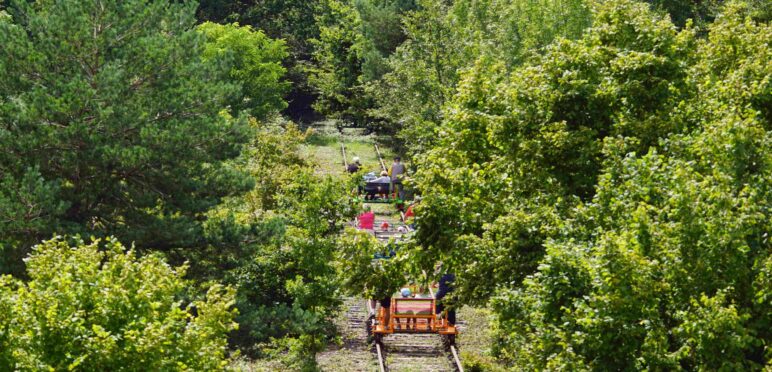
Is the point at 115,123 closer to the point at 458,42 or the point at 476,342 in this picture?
the point at 476,342

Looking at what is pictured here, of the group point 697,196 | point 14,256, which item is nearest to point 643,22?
point 697,196

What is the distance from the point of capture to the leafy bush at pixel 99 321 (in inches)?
457

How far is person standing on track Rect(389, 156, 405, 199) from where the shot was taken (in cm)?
4012

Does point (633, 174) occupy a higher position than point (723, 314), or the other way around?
point (633, 174)

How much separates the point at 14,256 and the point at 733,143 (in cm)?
1477

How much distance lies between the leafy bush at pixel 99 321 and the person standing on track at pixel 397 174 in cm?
2575

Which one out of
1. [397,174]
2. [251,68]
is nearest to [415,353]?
[397,174]

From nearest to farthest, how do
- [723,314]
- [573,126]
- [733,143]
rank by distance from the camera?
1. [723,314]
2. [733,143]
3. [573,126]

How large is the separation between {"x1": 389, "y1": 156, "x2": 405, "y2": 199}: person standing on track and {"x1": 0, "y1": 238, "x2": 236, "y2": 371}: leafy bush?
84.5 feet

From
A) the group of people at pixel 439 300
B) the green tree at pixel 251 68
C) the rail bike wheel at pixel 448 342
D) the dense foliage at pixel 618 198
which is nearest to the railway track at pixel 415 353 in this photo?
the rail bike wheel at pixel 448 342

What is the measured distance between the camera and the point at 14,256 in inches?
886

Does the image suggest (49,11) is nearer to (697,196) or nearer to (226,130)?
(226,130)

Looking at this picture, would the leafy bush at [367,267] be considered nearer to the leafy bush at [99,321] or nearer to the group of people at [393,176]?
the leafy bush at [99,321]

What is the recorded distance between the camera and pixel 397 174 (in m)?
40.4
